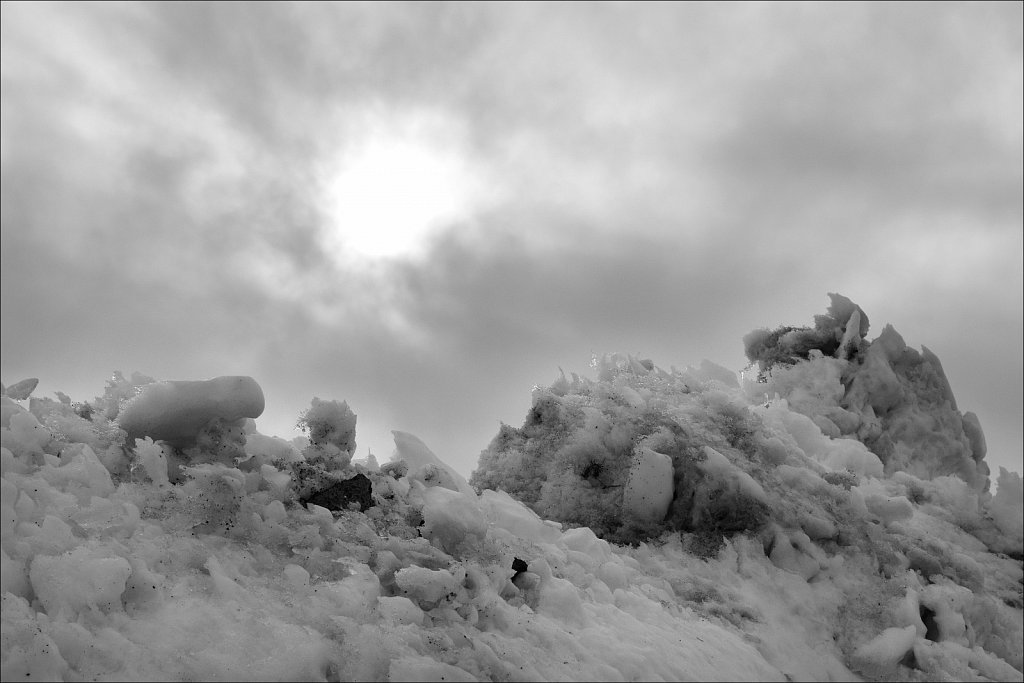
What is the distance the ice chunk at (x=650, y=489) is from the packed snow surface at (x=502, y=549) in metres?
0.04

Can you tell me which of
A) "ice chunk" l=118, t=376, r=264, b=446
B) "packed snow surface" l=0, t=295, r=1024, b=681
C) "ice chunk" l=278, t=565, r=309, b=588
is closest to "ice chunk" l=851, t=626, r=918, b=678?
"packed snow surface" l=0, t=295, r=1024, b=681

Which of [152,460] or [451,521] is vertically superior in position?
[152,460]

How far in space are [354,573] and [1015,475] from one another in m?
11.5

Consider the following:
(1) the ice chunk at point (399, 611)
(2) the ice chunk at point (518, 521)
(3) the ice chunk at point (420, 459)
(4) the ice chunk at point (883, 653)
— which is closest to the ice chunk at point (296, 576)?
(1) the ice chunk at point (399, 611)

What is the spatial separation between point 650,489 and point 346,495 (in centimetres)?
482

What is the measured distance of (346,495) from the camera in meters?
7.95

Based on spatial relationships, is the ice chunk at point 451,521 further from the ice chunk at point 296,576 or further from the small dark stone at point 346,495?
the ice chunk at point 296,576

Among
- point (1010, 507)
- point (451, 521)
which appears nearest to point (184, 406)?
point (451, 521)

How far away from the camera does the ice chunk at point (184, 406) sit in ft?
24.8

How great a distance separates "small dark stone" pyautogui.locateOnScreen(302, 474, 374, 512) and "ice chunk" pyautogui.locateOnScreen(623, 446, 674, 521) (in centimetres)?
433

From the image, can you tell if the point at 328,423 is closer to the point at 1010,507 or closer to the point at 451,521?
the point at 451,521

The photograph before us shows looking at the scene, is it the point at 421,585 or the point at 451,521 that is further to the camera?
the point at 451,521

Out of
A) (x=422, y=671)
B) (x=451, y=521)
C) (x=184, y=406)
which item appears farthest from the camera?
(x=451, y=521)

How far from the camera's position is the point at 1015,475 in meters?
12.5
